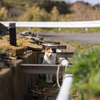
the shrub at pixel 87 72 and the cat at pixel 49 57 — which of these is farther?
the cat at pixel 49 57

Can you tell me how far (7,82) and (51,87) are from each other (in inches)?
97.1

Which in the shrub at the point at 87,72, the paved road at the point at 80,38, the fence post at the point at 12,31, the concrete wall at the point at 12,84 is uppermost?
the fence post at the point at 12,31

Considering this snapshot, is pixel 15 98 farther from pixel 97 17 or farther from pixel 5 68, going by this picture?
pixel 97 17

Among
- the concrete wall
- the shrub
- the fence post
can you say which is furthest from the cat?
the shrub

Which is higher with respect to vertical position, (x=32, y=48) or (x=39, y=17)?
(x=39, y=17)

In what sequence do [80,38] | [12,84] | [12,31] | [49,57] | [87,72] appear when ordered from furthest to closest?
1. [80,38]
2. [49,57]
3. [12,31]
4. [12,84]
5. [87,72]

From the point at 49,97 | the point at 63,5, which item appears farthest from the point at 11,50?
the point at 63,5

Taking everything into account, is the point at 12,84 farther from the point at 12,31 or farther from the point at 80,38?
the point at 80,38

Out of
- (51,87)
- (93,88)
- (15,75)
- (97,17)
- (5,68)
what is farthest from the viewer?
(97,17)

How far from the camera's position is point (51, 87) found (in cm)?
501

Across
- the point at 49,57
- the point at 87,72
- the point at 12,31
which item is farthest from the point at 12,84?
the point at 49,57

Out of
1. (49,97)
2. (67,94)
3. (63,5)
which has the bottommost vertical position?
(49,97)

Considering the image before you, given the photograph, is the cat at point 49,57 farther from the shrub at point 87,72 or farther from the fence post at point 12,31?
the shrub at point 87,72

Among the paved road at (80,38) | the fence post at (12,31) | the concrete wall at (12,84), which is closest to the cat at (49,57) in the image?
the fence post at (12,31)
